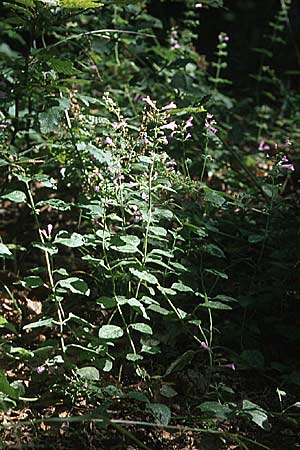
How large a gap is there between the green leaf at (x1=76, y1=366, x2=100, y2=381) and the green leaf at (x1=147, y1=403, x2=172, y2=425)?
20cm

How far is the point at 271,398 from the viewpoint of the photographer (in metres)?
1.89

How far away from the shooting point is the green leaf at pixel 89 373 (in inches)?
68.7

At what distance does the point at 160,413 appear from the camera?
1.58m

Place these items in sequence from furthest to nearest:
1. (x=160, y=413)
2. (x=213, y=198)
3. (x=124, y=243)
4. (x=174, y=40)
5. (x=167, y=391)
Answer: (x=174, y=40) → (x=213, y=198) → (x=124, y=243) → (x=167, y=391) → (x=160, y=413)

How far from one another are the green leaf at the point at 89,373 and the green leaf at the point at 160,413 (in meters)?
0.20

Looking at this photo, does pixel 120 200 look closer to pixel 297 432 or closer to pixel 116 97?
pixel 297 432

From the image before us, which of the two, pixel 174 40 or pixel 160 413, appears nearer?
pixel 160 413

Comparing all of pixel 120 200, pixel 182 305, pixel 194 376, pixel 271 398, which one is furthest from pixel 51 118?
pixel 271 398

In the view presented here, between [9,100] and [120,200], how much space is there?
1.86 feet

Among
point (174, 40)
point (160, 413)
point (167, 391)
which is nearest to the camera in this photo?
point (160, 413)

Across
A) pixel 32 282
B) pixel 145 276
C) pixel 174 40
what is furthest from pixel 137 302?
pixel 174 40

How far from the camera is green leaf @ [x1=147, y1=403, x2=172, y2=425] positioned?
61.9 inches

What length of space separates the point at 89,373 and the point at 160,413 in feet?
0.82

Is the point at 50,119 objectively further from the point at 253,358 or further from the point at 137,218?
the point at 253,358
